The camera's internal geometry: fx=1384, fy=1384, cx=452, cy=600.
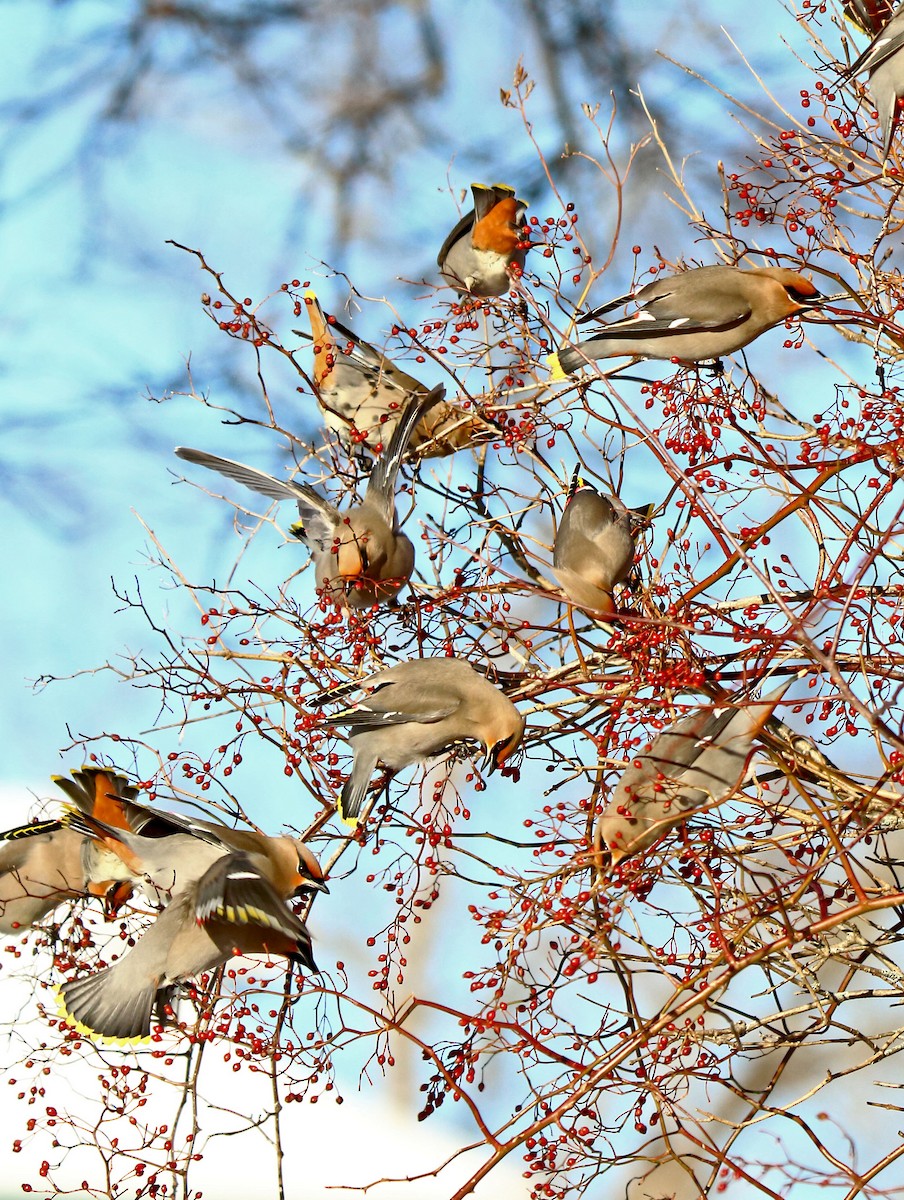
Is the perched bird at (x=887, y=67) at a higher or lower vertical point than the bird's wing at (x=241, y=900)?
higher

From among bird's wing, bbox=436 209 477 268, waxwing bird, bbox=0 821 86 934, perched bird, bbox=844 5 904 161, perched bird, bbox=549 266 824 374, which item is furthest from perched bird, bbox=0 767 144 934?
perched bird, bbox=844 5 904 161

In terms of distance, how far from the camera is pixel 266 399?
212 centimetres

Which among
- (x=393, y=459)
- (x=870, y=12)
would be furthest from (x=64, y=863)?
(x=870, y=12)

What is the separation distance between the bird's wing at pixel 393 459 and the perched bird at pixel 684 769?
2.22 feet

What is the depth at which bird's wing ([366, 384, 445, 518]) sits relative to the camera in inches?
83.6

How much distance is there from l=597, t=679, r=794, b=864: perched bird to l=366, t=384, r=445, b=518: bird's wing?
2.22ft

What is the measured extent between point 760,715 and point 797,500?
10.1 inches

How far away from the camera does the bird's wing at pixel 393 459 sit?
83.6 inches

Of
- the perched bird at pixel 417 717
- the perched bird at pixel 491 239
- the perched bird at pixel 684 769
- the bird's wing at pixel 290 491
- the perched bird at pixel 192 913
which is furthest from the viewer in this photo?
the perched bird at pixel 491 239

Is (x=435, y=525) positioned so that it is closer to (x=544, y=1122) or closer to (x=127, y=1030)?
(x=127, y=1030)

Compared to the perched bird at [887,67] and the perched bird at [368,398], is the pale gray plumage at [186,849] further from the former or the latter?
the perched bird at [887,67]

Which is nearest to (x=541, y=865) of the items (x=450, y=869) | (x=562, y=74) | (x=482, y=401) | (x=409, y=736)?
(x=450, y=869)

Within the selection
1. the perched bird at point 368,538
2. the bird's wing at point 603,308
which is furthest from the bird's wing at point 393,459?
the bird's wing at point 603,308

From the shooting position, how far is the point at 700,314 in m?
1.92
